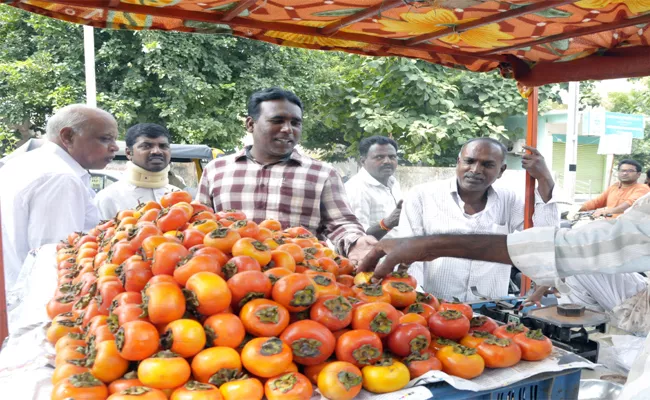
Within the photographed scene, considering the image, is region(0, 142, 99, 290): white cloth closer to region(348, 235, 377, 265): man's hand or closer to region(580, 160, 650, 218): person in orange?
region(348, 235, 377, 265): man's hand

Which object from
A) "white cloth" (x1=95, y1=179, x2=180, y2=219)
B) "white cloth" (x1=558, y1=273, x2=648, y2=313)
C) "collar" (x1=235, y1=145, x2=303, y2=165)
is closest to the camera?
"collar" (x1=235, y1=145, x2=303, y2=165)

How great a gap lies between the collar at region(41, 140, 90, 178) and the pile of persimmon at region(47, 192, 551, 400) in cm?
178

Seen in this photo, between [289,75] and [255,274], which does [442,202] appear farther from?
[289,75]

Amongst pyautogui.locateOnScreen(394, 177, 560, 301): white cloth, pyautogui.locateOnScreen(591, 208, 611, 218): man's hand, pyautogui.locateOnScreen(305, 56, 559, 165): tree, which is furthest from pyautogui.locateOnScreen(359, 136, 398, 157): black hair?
pyautogui.locateOnScreen(305, 56, 559, 165): tree

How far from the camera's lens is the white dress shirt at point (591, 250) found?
149cm

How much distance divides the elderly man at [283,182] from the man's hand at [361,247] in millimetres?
478

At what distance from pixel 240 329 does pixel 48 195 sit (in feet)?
6.53

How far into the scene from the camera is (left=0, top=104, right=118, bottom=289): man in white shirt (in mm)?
2877

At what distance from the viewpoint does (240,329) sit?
1408 millimetres

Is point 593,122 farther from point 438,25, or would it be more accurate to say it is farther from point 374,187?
point 438,25

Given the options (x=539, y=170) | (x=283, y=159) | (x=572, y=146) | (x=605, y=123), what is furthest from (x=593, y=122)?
(x=283, y=159)

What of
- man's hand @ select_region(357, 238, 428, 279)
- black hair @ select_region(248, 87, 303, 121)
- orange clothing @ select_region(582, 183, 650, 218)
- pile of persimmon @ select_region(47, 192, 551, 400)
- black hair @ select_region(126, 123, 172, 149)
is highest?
black hair @ select_region(248, 87, 303, 121)

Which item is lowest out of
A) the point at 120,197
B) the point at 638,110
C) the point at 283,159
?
the point at 120,197

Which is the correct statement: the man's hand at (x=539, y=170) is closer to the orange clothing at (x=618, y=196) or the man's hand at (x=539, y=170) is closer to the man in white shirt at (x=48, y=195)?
the man in white shirt at (x=48, y=195)
